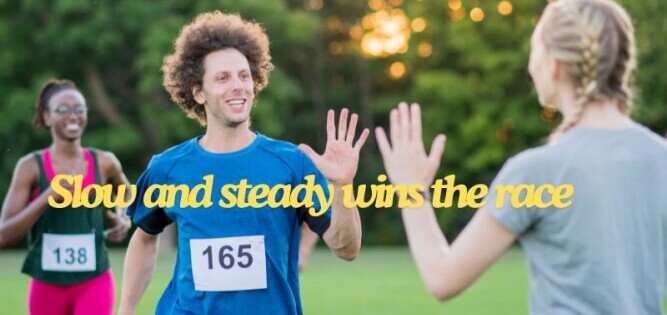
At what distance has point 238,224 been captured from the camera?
5258 mm

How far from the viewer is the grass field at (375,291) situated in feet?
50.7

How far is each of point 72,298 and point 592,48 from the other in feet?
16.5

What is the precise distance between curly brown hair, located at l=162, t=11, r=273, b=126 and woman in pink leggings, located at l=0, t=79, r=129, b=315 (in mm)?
1694

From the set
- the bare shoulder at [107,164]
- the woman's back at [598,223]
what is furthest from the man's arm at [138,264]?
the woman's back at [598,223]

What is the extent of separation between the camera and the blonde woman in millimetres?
3160

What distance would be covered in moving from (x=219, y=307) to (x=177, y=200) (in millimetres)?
502

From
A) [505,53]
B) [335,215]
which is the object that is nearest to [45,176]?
[335,215]

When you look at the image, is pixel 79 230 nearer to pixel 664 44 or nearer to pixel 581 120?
pixel 581 120

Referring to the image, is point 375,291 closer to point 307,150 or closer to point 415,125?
point 307,150

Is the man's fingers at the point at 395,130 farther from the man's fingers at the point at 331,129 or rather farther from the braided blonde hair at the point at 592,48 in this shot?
the man's fingers at the point at 331,129

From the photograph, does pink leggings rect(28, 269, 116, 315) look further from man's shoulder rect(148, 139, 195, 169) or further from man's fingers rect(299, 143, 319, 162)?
man's fingers rect(299, 143, 319, 162)

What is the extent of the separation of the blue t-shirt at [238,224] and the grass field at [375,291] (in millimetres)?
9379

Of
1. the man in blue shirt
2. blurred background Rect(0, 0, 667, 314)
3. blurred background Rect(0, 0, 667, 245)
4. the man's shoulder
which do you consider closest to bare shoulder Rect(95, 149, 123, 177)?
the man in blue shirt

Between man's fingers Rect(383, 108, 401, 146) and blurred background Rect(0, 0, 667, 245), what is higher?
man's fingers Rect(383, 108, 401, 146)
